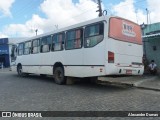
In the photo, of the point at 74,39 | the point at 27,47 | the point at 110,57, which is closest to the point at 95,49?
the point at 110,57

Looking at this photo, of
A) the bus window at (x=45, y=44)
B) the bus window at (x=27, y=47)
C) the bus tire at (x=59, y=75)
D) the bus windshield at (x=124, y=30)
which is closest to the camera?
the bus windshield at (x=124, y=30)

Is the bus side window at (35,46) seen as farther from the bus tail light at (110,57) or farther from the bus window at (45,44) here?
the bus tail light at (110,57)

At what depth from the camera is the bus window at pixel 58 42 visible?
13.7 metres

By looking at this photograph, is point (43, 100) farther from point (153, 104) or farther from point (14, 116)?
point (153, 104)

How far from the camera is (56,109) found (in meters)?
7.86

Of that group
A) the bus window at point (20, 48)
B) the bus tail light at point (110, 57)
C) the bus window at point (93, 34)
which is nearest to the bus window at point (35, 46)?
the bus window at point (20, 48)

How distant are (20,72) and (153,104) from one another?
13.5m

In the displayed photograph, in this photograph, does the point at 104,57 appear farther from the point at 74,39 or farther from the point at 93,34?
the point at 74,39

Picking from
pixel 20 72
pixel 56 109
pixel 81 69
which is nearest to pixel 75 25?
pixel 81 69

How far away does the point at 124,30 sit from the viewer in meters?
11.5

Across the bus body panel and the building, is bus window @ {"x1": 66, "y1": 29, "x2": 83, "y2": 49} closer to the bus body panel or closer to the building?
the bus body panel

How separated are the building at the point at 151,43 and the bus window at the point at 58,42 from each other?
258 inches

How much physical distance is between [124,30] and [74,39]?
2531 millimetres

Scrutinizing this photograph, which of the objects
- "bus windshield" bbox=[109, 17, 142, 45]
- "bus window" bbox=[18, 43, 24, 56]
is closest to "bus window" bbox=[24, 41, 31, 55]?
"bus window" bbox=[18, 43, 24, 56]
